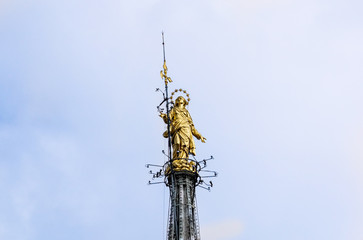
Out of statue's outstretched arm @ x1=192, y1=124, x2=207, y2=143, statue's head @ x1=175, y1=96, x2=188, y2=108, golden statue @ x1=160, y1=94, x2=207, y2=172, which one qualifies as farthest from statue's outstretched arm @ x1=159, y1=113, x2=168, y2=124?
statue's outstretched arm @ x1=192, y1=124, x2=207, y2=143

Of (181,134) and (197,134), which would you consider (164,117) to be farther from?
(197,134)

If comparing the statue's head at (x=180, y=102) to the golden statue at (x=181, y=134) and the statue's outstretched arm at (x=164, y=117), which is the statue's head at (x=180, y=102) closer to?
the golden statue at (x=181, y=134)

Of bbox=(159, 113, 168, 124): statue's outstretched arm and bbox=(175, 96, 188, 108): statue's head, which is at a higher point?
bbox=(175, 96, 188, 108): statue's head

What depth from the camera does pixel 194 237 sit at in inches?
2140

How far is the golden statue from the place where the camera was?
190 feet

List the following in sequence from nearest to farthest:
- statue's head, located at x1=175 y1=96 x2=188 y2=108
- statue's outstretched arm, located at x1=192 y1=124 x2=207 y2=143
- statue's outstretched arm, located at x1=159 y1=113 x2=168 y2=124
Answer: statue's outstretched arm, located at x1=159 y1=113 x2=168 y2=124 → statue's outstretched arm, located at x1=192 y1=124 x2=207 y2=143 → statue's head, located at x1=175 y1=96 x2=188 y2=108

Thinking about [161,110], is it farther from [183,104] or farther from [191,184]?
[191,184]

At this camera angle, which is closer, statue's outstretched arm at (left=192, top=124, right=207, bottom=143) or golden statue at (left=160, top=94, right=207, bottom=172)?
golden statue at (left=160, top=94, right=207, bottom=172)

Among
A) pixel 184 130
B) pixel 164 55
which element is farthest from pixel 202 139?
pixel 164 55

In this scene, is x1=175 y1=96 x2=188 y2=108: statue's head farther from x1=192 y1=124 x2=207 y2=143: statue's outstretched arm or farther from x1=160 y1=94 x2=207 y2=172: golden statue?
x1=192 y1=124 x2=207 y2=143: statue's outstretched arm

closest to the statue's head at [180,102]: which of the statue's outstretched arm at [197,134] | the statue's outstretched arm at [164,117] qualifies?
the statue's outstretched arm at [164,117]

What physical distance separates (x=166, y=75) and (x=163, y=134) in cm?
504

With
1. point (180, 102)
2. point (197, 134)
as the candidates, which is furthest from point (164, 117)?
point (197, 134)

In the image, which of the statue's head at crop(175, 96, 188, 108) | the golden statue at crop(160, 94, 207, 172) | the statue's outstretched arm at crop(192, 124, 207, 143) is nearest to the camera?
the golden statue at crop(160, 94, 207, 172)
